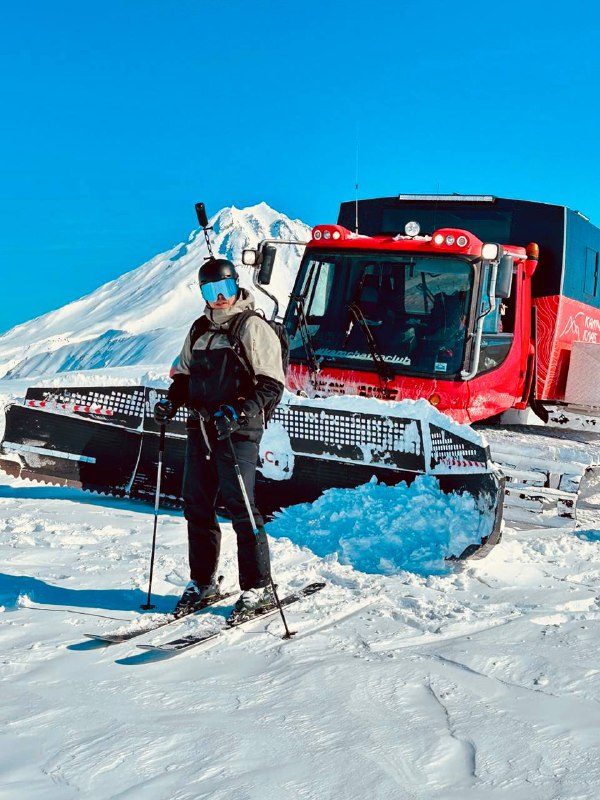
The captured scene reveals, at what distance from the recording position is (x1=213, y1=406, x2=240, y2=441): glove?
471cm

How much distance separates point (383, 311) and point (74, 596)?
4066 mm

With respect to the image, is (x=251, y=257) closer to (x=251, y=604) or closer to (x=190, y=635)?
(x=251, y=604)

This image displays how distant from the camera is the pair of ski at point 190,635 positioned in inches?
169

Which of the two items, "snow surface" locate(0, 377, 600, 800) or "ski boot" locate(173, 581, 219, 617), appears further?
"ski boot" locate(173, 581, 219, 617)

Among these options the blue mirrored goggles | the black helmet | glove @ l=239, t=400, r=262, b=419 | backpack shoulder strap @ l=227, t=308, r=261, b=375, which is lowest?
glove @ l=239, t=400, r=262, b=419

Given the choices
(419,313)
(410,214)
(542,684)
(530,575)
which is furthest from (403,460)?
(410,214)

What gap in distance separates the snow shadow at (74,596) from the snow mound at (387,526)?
1.48 meters

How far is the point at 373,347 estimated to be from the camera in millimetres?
7945

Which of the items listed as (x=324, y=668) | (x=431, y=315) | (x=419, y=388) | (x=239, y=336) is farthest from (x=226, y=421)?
(x=431, y=315)

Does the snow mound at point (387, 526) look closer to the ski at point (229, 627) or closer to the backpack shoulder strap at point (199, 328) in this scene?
the ski at point (229, 627)

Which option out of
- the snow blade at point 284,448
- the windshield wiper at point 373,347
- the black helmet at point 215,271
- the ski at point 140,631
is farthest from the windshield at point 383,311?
the ski at point 140,631

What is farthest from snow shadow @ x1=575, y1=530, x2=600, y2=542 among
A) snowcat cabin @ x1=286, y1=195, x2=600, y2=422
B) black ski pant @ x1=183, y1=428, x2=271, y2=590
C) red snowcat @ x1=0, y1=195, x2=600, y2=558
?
black ski pant @ x1=183, y1=428, x2=271, y2=590

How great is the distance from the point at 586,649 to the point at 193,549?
2.13 metres

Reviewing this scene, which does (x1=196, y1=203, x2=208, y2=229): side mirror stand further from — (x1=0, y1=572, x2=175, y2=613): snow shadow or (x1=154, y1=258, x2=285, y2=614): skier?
(x1=0, y1=572, x2=175, y2=613): snow shadow
